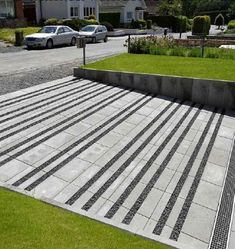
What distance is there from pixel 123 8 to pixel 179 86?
41.7 metres

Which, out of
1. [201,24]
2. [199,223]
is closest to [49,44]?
[199,223]

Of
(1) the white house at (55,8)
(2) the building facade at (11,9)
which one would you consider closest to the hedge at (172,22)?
(1) the white house at (55,8)

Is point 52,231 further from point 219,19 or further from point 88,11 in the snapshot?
point 219,19

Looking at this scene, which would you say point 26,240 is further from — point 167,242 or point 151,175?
point 151,175

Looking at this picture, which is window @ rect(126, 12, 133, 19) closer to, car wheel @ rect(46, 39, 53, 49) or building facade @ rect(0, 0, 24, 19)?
building facade @ rect(0, 0, 24, 19)

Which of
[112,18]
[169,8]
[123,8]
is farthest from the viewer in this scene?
[169,8]

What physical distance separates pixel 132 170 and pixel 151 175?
417 millimetres

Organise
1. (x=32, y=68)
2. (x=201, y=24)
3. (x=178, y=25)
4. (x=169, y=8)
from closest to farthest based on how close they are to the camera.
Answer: (x=32, y=68) → (x=201, y=24) → (x=178, y=25) → (x=169, y=8)

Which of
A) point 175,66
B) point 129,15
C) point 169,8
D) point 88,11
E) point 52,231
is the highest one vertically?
point 169,8

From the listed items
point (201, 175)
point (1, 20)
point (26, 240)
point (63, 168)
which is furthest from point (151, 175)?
point (1, 20)

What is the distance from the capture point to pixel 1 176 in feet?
21.3

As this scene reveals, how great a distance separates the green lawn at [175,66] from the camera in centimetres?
1317

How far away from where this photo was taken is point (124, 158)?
782 centimetres

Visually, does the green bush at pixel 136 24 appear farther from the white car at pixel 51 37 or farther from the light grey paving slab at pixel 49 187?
the light grey paving slab at pixel 49 187
